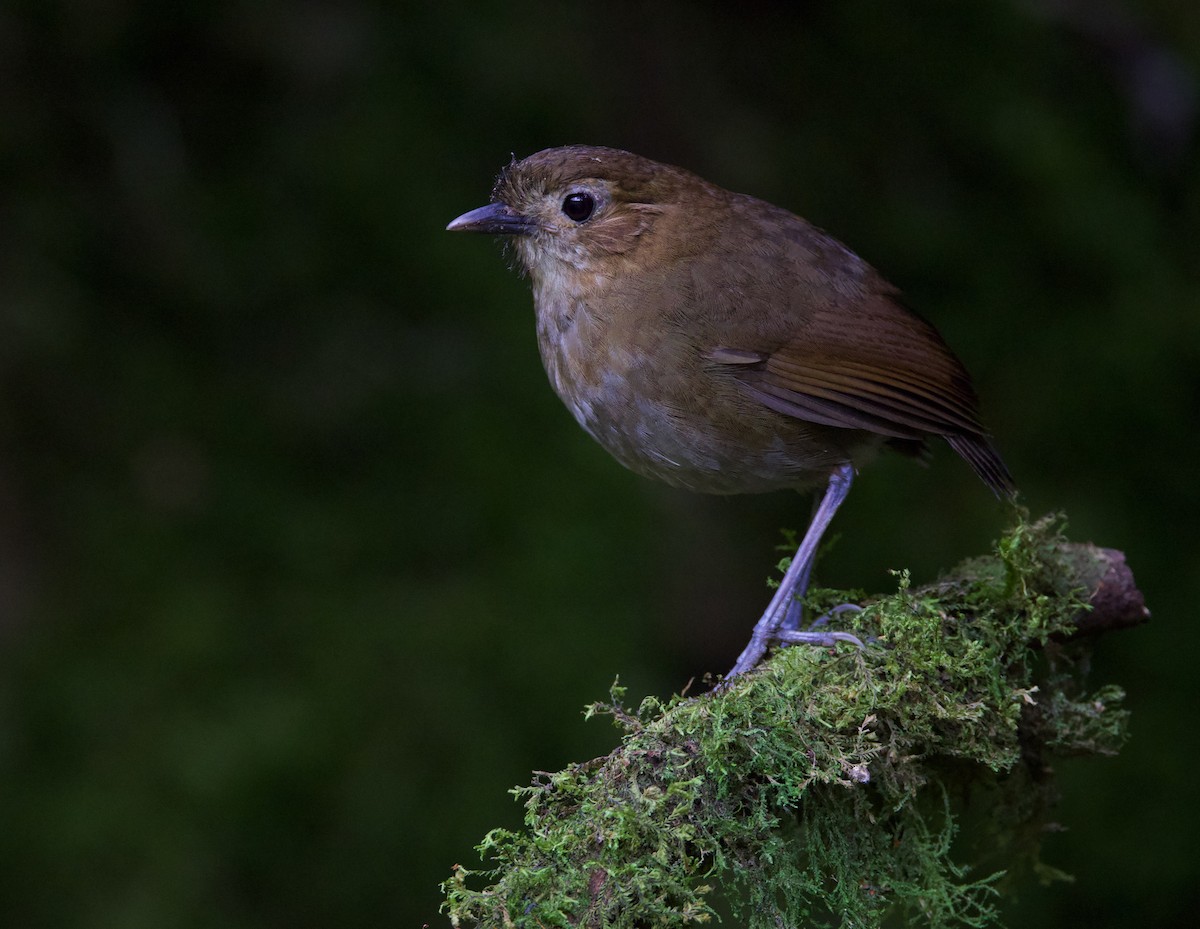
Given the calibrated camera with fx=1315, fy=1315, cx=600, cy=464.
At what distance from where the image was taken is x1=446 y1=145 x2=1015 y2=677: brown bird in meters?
2.93

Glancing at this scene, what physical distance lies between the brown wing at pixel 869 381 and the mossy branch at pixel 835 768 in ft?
1.12

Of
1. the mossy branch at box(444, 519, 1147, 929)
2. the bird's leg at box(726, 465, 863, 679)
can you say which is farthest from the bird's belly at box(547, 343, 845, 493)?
the mossy branch at box(444, 519, 1147, 929)

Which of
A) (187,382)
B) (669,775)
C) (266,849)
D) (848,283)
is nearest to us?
(669,775)

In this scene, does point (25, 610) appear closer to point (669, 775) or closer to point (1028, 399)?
point (669, 775)

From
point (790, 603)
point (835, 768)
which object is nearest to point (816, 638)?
point (790, 603)

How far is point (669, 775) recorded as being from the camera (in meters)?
2.24

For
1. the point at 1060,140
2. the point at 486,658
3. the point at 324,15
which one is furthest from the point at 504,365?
the point at 1060,140

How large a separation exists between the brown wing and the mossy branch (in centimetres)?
34

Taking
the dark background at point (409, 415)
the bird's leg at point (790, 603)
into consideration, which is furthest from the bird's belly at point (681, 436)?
the dark background at point (409, 415)

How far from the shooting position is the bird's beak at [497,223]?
3271mm

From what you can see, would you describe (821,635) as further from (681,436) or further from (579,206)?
(579,206)

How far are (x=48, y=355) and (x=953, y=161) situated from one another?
3.03 metres

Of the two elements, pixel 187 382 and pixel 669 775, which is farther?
pixel 187 382

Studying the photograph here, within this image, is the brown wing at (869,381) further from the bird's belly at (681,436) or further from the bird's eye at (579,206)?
the bird's eye at (579,206)
